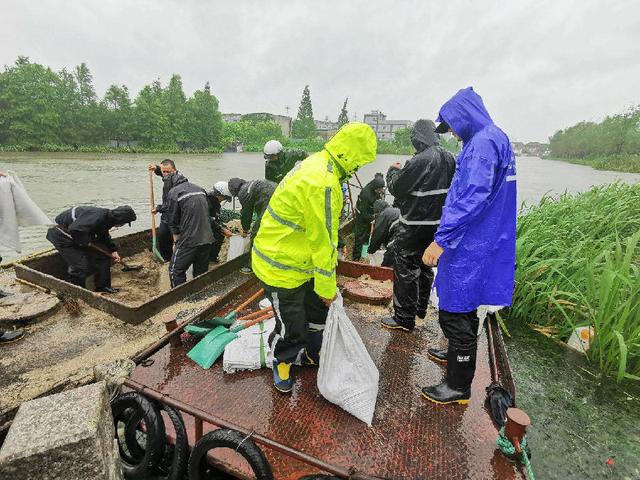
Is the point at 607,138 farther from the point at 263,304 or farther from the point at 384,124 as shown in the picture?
the point at 263,304

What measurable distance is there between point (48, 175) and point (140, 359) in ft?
80.1

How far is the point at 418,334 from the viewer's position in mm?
3221

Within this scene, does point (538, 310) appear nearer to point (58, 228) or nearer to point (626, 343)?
point (626, 343)

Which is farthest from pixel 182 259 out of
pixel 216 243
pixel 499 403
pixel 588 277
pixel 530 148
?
pixel 530 148

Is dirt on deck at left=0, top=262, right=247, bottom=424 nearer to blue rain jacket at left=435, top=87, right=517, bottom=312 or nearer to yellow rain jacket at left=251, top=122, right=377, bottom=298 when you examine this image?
yellow rain jacket at left=251, top=122, right=377, bottom=298

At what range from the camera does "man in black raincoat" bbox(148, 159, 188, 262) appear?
17.5 feet

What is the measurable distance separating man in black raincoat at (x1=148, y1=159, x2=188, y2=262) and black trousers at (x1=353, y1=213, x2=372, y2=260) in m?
3.12

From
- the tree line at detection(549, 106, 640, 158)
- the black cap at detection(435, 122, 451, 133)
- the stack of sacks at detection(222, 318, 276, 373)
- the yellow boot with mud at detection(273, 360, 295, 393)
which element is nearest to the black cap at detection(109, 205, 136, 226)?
the stack of sacks at detection(222, 318, 276, 373)

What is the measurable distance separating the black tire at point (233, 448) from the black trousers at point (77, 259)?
12.9 feet

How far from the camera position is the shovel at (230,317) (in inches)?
116

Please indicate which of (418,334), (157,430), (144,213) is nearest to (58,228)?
(157,430)

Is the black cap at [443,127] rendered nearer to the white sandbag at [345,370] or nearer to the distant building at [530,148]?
the white sandbag at [345,370]

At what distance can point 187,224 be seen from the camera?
4.51 metres

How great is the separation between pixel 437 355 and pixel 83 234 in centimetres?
457
